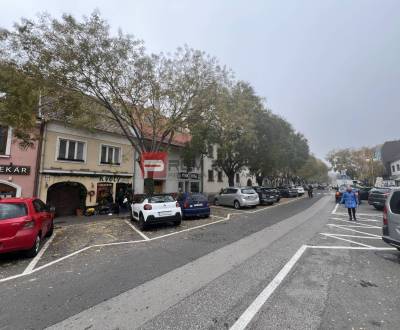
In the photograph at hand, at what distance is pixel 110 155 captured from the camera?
19.0m

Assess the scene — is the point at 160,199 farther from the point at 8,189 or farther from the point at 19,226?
the point at 8,189

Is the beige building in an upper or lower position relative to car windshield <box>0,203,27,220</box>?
upper

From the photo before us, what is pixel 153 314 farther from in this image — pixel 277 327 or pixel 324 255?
pixel 324 255

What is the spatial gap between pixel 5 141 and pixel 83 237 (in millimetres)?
8485

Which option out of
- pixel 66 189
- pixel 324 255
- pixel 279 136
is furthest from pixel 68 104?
pixel 279 136

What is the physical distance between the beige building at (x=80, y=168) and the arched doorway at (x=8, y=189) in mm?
1116

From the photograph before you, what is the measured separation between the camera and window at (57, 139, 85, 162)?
53.1 feet

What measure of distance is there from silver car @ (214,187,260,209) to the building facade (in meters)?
12.9

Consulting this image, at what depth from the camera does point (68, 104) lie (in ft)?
42.2

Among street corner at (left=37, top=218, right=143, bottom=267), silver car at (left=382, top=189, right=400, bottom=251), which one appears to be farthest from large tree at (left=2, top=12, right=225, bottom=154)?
silver car at (left=382, top=189, right=400, bottom=251)

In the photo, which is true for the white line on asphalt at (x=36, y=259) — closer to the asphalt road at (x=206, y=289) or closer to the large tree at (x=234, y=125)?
the asphalt road at (x=206, y=289)

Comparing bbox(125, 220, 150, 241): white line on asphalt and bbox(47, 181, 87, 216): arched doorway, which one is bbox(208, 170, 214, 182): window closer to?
bbox(47, 181, 87, 216): arched doorway

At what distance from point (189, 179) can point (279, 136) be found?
398 inches

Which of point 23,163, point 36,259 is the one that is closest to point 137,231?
point 36,259
